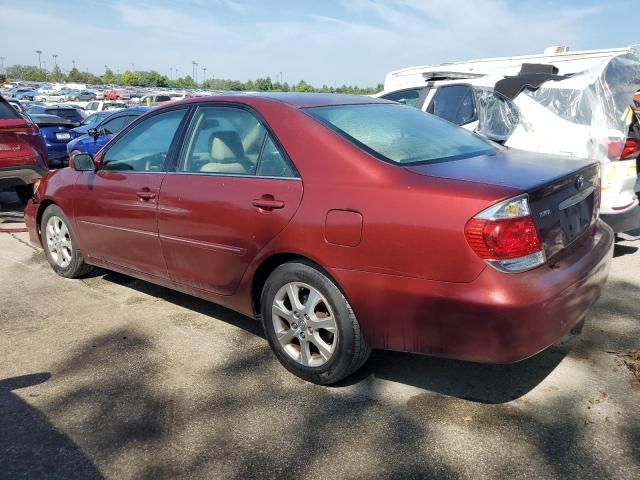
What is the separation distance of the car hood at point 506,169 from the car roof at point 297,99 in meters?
0.92

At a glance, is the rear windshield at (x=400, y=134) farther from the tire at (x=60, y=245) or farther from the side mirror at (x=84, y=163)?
the tire at (x=60, y=245)

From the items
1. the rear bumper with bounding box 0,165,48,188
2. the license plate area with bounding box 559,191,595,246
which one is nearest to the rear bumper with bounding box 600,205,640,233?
the license plate area with bounding box 559,191,595,246

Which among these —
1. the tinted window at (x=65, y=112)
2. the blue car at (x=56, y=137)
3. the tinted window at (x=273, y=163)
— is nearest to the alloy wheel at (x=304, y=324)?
the tinted window at (x=273, y=163)

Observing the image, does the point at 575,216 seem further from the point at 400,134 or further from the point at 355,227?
the point at 355,227

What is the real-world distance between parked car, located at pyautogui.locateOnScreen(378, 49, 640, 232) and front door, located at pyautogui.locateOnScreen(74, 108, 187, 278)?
3370 mm

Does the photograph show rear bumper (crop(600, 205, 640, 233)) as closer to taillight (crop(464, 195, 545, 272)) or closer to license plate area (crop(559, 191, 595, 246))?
license plate area (crop(559, 191, 595, 246))

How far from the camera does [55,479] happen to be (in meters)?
2.36

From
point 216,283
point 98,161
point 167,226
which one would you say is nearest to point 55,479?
point 216,283

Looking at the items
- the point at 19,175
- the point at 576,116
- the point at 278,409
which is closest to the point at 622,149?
the point at 576,116

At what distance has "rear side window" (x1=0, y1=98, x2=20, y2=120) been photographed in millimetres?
7289

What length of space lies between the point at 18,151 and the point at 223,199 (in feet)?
16.8

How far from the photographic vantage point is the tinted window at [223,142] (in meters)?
3.38

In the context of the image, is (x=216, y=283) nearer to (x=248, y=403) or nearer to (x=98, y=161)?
(x=248, y=403)

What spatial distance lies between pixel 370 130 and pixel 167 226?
1.48m
